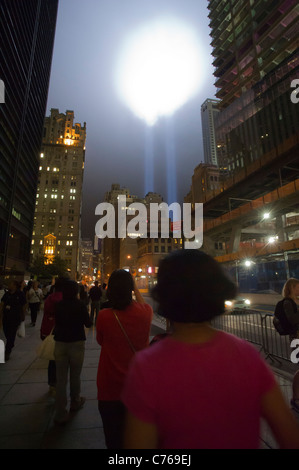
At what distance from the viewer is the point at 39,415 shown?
3.89 m

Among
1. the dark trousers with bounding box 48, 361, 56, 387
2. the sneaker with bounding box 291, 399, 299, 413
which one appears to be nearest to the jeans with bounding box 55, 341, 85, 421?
the dark trousers with bounding box 48, 361, 56, 387

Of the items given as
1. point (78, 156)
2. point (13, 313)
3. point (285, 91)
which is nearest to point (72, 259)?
point (78, 156)

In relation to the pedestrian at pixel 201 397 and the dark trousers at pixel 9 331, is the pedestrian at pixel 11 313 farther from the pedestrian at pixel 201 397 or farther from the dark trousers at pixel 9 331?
the pedestrian at pixel 201 397

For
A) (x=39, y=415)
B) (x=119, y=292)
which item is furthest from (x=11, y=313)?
(x=119, y=292)

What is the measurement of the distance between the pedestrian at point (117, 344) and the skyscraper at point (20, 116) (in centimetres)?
3590

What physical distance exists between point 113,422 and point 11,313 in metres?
5.61

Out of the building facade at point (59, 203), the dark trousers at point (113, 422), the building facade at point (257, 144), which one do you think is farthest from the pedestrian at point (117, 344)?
the building facade at point (59, 203)

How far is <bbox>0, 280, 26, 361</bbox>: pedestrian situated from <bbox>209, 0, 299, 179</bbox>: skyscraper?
128 feet

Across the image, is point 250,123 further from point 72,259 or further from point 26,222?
point 72,259

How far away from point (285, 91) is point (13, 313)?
69.2 meters

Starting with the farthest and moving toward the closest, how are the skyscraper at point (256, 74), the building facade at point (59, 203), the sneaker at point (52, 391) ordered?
the building facade at point (59, 203)
the skyscraper at point (256, 74)
the sneaker at point (52, 391)

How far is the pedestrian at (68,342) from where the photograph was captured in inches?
149
